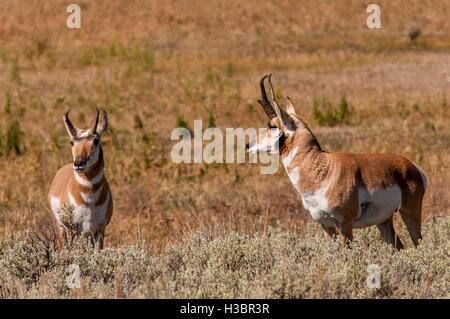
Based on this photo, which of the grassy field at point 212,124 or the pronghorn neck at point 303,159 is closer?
the grassy field at point 212,124

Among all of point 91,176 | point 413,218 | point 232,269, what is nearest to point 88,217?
point 91,176

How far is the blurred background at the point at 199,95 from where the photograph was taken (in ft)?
39.3

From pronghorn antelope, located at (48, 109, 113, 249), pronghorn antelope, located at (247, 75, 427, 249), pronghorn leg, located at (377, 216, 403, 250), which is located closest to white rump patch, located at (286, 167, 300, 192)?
pronghorn antelope, located at (247, 75, 427, 249)

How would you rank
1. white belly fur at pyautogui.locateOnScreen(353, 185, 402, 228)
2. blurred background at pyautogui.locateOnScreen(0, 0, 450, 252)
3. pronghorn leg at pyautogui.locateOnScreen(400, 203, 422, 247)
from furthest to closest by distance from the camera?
blurred background at pyautogui.locateOnScreen(0, 0, 450, 252)
pronghorn leg at pyautogui.locateOnScreen(400, 203, 422, 247)
white belly fur at pyautogui.locateOnScreen(353, 185, 402, 228)

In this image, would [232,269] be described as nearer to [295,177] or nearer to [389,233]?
[295,177]

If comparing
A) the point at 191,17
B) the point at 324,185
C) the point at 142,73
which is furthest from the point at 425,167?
the point at 191,17

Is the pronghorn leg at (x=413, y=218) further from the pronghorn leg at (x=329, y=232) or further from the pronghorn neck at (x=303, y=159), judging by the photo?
the pronghorn neck at (x=303, y=159)

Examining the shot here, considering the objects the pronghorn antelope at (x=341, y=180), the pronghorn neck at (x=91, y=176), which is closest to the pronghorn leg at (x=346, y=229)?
the pronghorn antelope at (x=341, y=180)

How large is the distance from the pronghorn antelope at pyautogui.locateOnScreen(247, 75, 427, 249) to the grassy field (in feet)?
1.11

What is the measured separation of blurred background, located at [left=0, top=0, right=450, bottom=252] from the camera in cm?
1198

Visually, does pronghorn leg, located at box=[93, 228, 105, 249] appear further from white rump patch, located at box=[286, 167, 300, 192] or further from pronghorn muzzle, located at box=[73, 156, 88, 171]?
white rump patch, located at box=[286, 167, 300, 192]

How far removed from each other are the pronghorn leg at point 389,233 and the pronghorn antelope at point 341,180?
1.01 feet

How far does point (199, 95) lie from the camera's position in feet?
65.7
